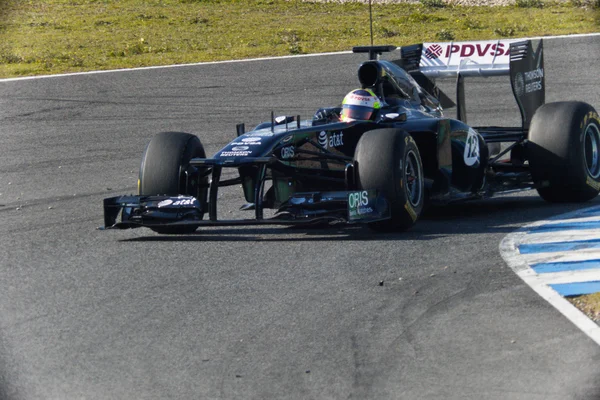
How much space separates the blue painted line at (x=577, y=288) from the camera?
6.23m

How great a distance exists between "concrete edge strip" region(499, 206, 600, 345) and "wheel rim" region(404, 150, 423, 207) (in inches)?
32.8

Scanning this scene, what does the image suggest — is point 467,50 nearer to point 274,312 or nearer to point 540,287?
point 540,287

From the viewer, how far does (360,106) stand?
29.6 feet

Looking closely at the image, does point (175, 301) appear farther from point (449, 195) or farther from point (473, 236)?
point (449, 195)

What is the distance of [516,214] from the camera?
9273 millimetres

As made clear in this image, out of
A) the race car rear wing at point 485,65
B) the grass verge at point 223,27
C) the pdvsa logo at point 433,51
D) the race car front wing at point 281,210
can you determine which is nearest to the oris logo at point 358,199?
the race car front wing at point 281,210

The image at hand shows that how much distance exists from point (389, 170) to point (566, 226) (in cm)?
163

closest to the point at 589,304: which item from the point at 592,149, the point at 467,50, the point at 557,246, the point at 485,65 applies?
the point at 557,246

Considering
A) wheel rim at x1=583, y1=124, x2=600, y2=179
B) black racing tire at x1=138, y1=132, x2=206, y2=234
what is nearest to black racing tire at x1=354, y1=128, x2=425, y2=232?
black racing tire at x1=138, y1=132, x2=206, y2=234

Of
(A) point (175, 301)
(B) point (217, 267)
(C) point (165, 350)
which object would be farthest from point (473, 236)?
(C) point (165, 350)

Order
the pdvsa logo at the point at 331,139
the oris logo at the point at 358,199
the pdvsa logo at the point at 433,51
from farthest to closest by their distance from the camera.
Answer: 1. the pdvsa logo at the point at 433,51
2. the pdvsa logo at the point at 331,139
3. the oris logo at the point at 358,199

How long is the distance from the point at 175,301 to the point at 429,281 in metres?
1.65

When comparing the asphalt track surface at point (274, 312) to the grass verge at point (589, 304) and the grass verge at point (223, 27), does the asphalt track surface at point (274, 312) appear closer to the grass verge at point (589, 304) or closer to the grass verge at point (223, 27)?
the grass verge at point (589, 304)

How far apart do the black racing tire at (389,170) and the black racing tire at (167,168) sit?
5.08 ft
